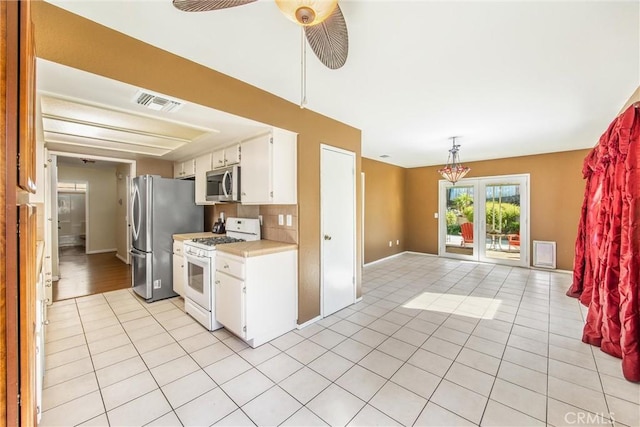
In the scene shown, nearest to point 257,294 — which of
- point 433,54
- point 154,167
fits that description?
point 433,54

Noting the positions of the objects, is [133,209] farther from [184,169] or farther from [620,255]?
[620,255]

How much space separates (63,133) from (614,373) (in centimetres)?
590

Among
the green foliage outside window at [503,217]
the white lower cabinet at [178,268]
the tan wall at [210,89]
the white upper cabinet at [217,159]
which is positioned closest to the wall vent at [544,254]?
the green foliage outside window at [503,217]

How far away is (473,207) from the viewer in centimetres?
637

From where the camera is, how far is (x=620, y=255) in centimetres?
223

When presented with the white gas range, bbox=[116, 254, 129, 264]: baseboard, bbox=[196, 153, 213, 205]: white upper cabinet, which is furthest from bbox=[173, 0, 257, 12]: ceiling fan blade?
bbox=[116, 254, 129, 264]: baseboard

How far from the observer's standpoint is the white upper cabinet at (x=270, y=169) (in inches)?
107

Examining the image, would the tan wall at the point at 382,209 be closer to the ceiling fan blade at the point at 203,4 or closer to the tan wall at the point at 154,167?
the tan wall at the point at 154,167

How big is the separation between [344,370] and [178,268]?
103 inches

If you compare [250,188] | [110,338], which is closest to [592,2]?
[250,188]

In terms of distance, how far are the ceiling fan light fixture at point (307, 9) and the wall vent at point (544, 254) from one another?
6.54m

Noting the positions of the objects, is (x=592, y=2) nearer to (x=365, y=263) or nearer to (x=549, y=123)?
(x=549, y=123)

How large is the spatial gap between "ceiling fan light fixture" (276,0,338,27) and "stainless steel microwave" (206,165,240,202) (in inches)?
83.9

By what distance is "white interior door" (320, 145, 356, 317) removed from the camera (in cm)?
323
